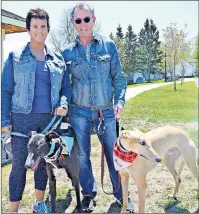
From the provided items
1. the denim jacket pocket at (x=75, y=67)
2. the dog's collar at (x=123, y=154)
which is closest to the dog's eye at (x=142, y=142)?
the dog's collar at (x=123, y=154)

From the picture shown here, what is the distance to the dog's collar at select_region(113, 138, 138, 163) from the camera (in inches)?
90.8

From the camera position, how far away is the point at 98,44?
253 centimetres

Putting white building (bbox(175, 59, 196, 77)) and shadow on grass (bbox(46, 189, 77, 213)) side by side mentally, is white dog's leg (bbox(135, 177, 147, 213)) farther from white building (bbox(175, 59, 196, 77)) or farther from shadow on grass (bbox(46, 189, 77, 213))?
white building (bbox(175, 59, 196, 77))

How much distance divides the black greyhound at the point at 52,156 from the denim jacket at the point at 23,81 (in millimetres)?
236

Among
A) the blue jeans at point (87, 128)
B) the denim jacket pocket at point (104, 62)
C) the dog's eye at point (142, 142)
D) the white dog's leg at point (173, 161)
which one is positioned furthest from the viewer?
the white dog's leg at point (173, 161)

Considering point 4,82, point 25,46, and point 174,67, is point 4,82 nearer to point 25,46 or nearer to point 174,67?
point 25,46

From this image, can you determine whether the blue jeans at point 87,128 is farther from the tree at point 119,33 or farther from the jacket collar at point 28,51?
the tree at point 119,33

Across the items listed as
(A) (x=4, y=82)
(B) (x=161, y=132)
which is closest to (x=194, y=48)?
A: (B) (x=161, y=132)

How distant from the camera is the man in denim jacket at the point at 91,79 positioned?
2.49 m

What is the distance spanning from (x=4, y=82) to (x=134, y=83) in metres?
1.30

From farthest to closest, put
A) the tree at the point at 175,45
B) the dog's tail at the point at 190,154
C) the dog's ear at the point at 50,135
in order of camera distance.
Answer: the tree at the point at 175,45 < the dog's tail at the point at 190,154 < the dog's ear at the point at 50,135

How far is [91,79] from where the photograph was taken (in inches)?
99.2

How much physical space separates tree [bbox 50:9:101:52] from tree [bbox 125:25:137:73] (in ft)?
1.24

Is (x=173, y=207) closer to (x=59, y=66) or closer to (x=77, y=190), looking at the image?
(x=77, y=190)
